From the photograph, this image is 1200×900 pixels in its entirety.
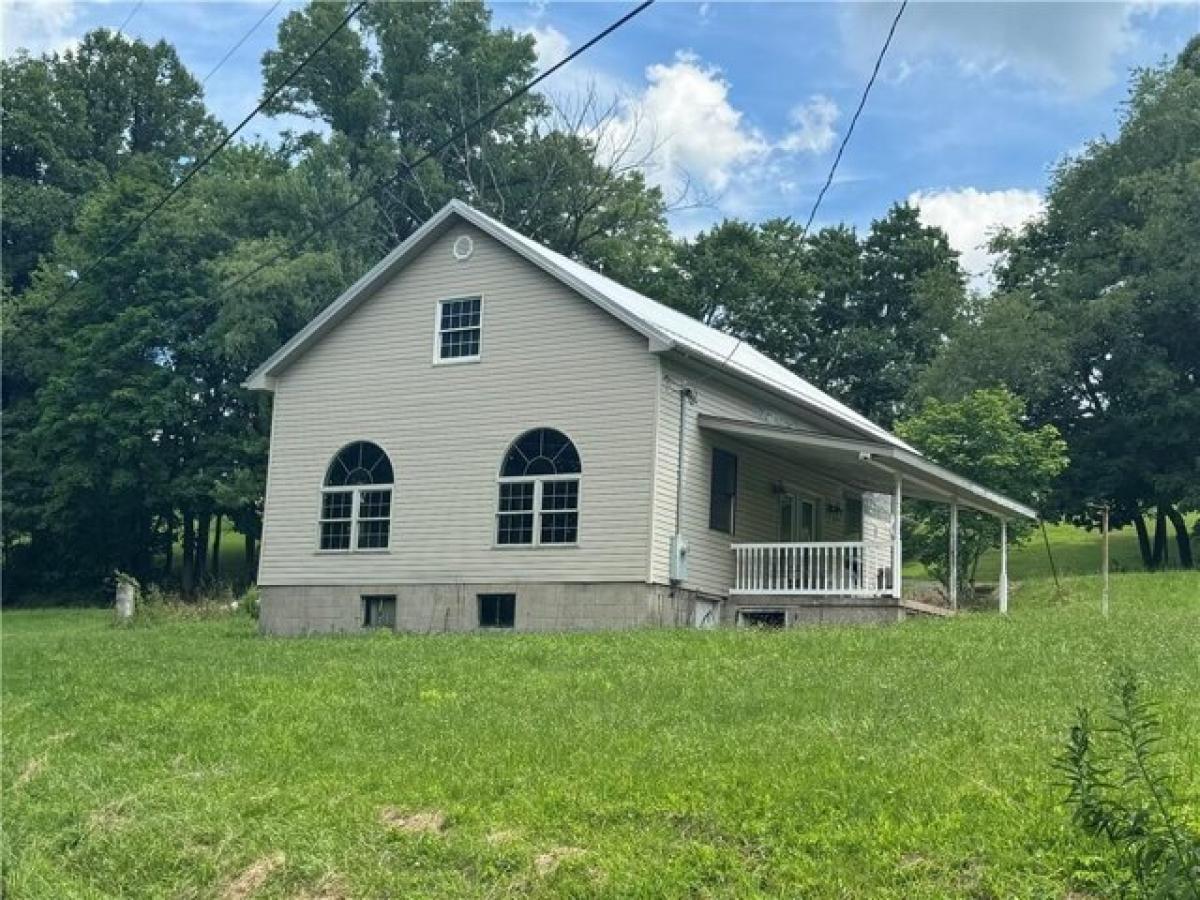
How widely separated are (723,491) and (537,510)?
10.4 ft

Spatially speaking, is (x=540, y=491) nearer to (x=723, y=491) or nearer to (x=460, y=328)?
(x=723, y=491)

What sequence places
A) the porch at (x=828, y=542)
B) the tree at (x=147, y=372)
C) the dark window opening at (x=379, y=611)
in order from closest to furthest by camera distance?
the porch at (x=828, y=542), the dark window opening at (x=379, y=611), the tree at (x=147, y=372)

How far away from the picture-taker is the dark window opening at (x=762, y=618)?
842 inches

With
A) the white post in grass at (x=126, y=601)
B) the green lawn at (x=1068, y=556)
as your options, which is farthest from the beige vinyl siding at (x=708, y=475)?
the green lawn at (x=1068, y=556)

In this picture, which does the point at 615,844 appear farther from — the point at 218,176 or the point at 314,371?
the point at 218,176

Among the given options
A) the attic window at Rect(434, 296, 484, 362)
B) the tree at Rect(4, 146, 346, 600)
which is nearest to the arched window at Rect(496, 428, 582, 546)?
the attic window at Rect(434, 296, 484, 362)

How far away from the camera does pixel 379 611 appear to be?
2227 cm

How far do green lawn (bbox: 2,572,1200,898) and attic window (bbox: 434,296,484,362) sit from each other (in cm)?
722

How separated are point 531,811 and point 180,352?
121 ft

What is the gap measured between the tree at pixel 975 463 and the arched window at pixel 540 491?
39.7 ft

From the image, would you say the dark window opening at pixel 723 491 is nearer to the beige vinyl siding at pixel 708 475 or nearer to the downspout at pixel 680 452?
the beige vinyl siding at pixel 708 475

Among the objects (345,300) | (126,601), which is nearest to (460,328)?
(345,300)

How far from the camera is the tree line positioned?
3884 centimetres

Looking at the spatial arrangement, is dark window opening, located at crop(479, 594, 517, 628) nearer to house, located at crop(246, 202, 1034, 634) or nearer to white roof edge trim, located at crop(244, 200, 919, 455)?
house, located at crop(246, 202, 1034, 634)
